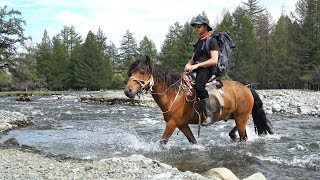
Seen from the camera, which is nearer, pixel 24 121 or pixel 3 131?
pixel 3 131

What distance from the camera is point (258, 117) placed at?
11156 mm

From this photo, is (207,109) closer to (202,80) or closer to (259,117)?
(202,80)

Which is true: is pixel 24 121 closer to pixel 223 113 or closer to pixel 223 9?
pixel 223 113

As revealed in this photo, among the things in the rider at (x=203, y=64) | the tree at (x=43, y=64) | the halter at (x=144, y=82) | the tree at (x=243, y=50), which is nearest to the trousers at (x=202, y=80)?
the rider at (x=203, y=64)

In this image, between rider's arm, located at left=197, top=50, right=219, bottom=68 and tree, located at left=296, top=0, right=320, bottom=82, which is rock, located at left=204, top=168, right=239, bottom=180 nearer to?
rider's arm, located at left=197, top=50, right=219, bottom=68

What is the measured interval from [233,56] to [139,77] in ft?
188

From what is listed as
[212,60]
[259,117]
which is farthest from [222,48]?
[259,117]

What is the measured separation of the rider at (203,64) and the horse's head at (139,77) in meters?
0.91

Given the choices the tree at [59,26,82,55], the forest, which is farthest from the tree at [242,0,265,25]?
the tree at [59,26,82,55]

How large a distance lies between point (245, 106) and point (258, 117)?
1147 mm

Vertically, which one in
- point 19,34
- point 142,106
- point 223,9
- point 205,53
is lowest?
point 142,106

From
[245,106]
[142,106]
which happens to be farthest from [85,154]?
[142,106]

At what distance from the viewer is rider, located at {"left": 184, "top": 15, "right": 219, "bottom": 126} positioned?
28.8ft

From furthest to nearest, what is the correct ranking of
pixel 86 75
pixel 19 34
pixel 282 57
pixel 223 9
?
pixel 223 9 → pixel 86 75 → pixel 282 57 → pixel 19 34
